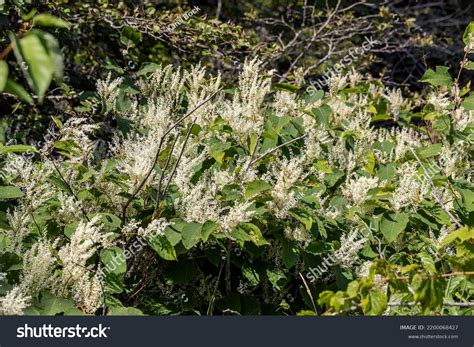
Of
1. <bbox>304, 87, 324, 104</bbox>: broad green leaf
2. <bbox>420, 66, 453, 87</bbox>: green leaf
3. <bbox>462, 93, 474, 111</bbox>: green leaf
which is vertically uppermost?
<bbox>420, 66, 453, 87</bbox>: green leaf

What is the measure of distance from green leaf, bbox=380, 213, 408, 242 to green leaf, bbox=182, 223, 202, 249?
815 mm

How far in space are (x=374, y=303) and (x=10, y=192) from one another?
4.90 feet

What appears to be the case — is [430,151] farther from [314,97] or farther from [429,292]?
[429,292]

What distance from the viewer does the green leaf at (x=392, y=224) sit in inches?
119

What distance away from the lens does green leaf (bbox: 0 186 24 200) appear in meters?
2.82

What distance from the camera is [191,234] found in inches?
108

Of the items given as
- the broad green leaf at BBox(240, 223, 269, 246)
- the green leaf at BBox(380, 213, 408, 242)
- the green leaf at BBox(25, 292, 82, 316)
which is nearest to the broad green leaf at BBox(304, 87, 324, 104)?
the green leaf at BBox(380, 213, 408, 242)

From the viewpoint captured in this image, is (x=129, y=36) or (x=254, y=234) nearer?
(x=254, y=234)

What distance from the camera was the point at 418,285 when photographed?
2.26 meters

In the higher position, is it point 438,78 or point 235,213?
point 438,78

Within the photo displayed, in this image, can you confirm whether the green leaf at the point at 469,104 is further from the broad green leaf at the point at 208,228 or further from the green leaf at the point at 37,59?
the green leaf at the point at 37,59

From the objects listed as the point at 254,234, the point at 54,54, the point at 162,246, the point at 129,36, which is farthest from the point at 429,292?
the point at 129,36

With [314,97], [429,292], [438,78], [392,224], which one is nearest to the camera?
[429,292]

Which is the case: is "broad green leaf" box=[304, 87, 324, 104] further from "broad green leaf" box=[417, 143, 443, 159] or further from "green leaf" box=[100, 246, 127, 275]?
"green leaf" box=[100, 246, 127, 275]
